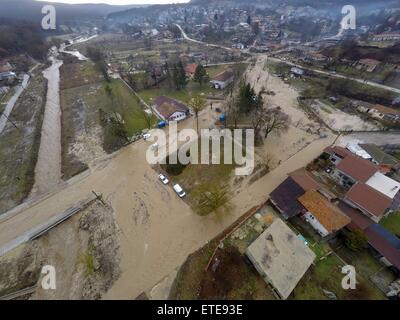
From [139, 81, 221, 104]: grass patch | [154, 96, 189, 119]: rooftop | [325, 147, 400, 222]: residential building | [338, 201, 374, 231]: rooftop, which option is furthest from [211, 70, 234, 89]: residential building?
[338, 201, 374, 231]: rooftop

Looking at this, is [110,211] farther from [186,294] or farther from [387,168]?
[387,168]

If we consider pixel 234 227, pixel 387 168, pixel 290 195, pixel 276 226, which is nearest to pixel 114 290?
pixel 234 227

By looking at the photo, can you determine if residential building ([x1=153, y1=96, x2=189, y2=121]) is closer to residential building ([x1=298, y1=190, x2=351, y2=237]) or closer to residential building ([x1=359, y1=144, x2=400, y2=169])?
residential building ([x1=298, y1=190, x2=351, y2=237])

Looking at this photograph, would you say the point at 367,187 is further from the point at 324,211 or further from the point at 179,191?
the point at 179,191

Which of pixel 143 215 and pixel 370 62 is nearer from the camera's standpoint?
pixel 143 215

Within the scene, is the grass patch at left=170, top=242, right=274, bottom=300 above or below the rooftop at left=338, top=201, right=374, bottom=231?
below

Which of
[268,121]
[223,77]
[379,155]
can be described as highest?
[223,77]

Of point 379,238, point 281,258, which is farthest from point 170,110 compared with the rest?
point 379,238
